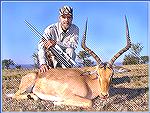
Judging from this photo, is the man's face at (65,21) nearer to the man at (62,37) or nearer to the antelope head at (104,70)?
the man at (62,37)

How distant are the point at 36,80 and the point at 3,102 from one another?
581 millimetres

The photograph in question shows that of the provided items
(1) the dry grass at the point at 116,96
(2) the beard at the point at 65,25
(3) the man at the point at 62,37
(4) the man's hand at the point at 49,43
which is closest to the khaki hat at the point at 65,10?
(3) the man at the point at 62,37

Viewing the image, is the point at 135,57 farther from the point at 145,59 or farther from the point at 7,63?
the point at 7,63

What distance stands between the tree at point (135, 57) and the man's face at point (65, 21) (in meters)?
1.00

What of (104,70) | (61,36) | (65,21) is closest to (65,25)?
(65,21)

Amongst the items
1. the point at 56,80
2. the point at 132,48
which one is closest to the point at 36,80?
the point at 56,80

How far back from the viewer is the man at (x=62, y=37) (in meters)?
7.87

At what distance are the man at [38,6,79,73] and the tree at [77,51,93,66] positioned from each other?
0.44 feet

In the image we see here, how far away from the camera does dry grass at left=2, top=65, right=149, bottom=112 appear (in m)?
7.14

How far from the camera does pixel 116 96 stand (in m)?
7.77

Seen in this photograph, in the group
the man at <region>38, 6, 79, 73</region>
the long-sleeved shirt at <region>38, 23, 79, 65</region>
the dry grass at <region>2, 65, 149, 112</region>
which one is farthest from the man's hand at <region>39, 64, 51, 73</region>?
the dry grass at <region>2, 65, 149, 112</region>

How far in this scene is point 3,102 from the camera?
746cm

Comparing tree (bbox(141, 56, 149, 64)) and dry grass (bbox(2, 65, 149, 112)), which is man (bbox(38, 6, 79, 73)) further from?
tree (bbox(141, 56, 149, 64))

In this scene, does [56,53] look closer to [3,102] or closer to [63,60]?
[63,60]
